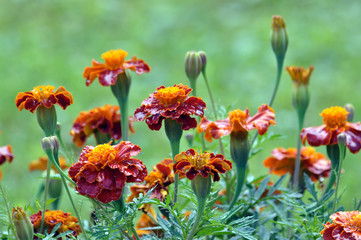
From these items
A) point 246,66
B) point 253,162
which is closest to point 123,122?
point 253,162

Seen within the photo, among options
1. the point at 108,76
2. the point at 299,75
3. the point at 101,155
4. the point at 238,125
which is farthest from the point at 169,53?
the point at 101,155

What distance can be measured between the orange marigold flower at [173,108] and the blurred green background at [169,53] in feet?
4.93

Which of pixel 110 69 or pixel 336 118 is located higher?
pixel 110 69

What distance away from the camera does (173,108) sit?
36.2 inches

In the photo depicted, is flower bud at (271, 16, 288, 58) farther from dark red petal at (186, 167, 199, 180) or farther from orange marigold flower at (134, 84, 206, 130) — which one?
dark red petal at (186, 167, 199, 180)

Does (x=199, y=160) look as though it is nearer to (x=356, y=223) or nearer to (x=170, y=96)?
(x=170, y=96)

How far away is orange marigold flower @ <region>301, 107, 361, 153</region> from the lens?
111cm

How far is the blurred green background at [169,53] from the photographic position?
2930 millimetres

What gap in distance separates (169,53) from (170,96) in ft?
8.91

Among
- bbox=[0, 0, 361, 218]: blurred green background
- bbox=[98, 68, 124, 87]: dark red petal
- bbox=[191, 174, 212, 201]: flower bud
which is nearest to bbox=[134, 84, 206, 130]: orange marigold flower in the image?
bbox=[191, 174, 212, 201]: flower bud

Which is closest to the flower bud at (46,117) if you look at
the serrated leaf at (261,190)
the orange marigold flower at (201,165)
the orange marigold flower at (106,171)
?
the orange marigold flower at (106,171)

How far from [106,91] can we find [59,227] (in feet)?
7.63

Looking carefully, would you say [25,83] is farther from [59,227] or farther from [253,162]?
[59,227]

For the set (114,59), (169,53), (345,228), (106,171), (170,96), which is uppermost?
(169,53)
